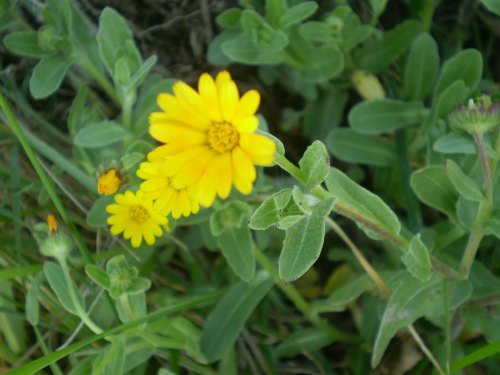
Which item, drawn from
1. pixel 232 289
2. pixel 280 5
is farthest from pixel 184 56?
pixel 232 289

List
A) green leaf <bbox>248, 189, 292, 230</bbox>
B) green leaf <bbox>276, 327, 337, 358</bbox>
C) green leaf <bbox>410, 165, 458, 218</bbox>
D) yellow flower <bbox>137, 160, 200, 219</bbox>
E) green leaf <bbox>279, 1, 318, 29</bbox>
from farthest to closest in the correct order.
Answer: green leaf <bbox>276, 327, 337, 358</bbox>
green leaf <bbox>279, 1, 318, 29</bbox>
green leaf <bbox>410, 165, 458, 218</bbox>
yellow flower <bbox>137, 160, 200, 219</bbox>
green leaf <bbox>248, 189, 292, 230</bbox>

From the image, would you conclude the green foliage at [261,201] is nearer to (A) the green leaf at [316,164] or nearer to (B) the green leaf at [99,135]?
(B) the green leaf at [99,135]

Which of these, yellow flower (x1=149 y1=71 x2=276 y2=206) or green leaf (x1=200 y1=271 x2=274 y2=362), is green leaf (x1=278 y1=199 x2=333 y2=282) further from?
green leaf (x1=200 y1=271 x2=274 y2=362)

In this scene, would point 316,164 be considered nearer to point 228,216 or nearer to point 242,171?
point 242,171

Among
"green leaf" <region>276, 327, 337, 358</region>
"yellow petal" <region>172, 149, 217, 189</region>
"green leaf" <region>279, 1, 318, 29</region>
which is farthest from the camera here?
"green leaf" <region>276, 327, 337, 358</region>

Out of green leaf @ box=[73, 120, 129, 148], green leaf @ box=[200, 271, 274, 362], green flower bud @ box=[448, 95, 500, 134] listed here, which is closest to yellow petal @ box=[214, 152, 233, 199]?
green flower bud @ box=[448, 95, 500, 134]

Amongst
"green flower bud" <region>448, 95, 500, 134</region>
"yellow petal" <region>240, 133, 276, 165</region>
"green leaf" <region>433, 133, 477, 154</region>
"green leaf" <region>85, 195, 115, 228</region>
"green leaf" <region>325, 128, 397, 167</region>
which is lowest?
"green leaf" <region>325, 128, 397, 167</region>

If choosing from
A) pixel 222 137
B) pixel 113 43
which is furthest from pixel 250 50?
pixel 222 137
